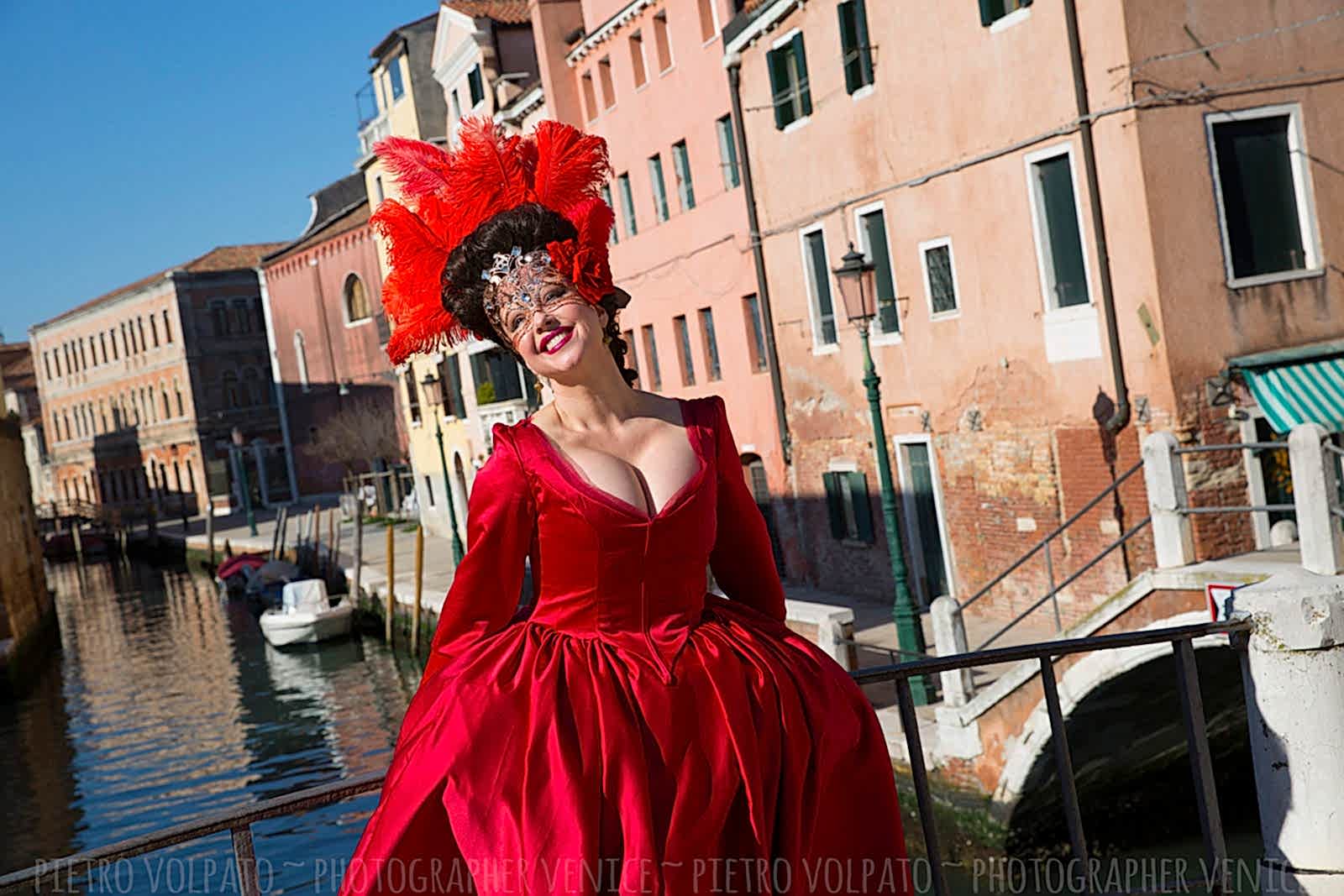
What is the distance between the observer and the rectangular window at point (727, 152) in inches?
740

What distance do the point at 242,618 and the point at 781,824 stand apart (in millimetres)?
31421

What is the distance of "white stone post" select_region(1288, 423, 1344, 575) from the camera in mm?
8586

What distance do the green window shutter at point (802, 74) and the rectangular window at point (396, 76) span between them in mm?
18115

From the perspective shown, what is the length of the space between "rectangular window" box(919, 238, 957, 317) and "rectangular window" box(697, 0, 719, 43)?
547 cm

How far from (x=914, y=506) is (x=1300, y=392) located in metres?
4.91

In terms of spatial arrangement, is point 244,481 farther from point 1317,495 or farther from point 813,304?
point 1317,495

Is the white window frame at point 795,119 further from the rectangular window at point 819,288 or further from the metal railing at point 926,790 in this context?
the metal railing at point 926,790

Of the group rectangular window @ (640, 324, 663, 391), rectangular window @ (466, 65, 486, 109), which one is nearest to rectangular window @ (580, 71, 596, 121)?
rectangular window @ (640, 324, 663, 391)

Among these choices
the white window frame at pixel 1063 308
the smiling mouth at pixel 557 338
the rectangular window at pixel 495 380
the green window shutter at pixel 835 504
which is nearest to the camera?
the smiling mouth at pixel 557 338

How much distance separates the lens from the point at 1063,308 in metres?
12.7

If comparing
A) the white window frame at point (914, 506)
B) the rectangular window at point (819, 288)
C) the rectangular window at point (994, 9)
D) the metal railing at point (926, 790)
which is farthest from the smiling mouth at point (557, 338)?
the rectangular window at point (819, 288)


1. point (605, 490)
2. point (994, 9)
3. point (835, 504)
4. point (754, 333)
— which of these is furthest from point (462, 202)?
point (754, 333)

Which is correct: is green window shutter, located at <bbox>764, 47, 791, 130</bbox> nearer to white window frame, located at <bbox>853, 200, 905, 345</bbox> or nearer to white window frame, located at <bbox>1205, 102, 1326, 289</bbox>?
white window frame, located at <bbox>853, 200, 905, 345</bbox>

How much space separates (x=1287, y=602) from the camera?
127 inches
